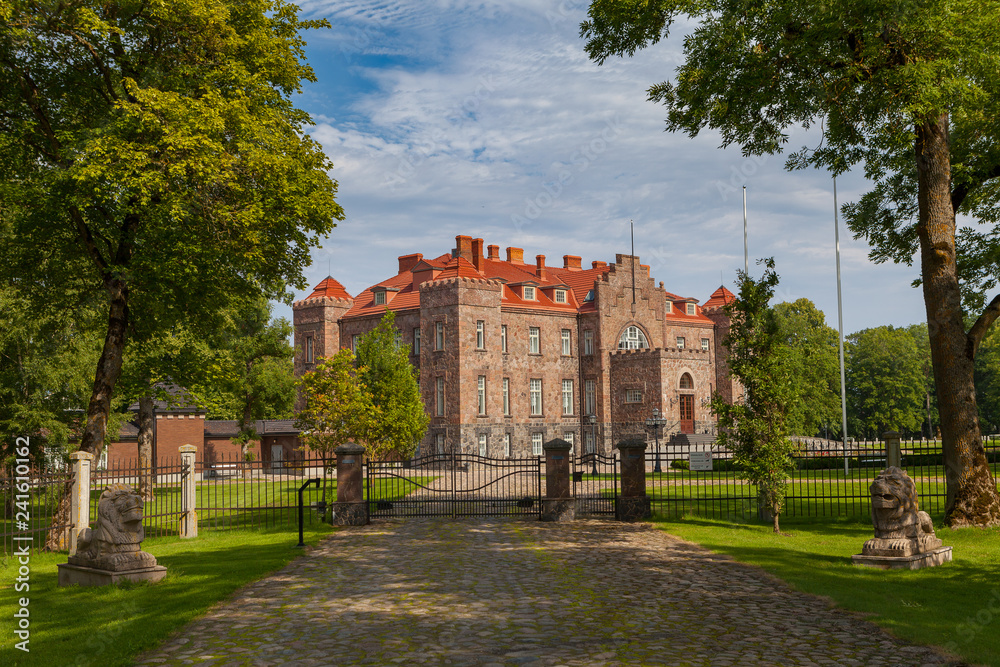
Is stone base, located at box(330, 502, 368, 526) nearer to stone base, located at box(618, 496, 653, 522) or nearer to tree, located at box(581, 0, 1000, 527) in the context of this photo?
stone base, located at box(618, 496, 653, 522)

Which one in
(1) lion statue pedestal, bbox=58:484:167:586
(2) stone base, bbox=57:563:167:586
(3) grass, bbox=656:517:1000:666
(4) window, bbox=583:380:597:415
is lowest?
(3) grass, bbox=656:517:1000:666

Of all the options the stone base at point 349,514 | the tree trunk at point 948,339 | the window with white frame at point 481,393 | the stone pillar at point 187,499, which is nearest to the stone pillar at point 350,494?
the stone base at point 349,514

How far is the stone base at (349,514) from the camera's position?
1927 cm

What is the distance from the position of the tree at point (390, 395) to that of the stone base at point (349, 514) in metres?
9.12

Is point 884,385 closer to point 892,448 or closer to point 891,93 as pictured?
point 892,448

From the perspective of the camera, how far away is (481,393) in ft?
160

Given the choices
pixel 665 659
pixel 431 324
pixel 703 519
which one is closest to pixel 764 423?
pixel 703 519

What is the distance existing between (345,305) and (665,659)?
1962 inches

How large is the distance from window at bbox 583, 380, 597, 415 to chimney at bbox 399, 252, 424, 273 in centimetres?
1520

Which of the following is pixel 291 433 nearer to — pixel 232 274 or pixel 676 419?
pixel 676 419

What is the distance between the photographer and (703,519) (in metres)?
19.5

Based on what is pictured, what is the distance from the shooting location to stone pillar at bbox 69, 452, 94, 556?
15.4 metres

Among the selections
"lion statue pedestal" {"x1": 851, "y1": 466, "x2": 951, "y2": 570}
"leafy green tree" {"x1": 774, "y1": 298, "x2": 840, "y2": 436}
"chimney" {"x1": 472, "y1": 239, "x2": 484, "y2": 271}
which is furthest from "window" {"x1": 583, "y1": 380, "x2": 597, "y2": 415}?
"lion statue pedestal" {"x1": 851, "y1": 466, "x2": 951, "y2": 570}

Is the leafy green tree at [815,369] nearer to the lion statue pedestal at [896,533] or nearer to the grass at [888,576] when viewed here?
the grass at [888,576]
